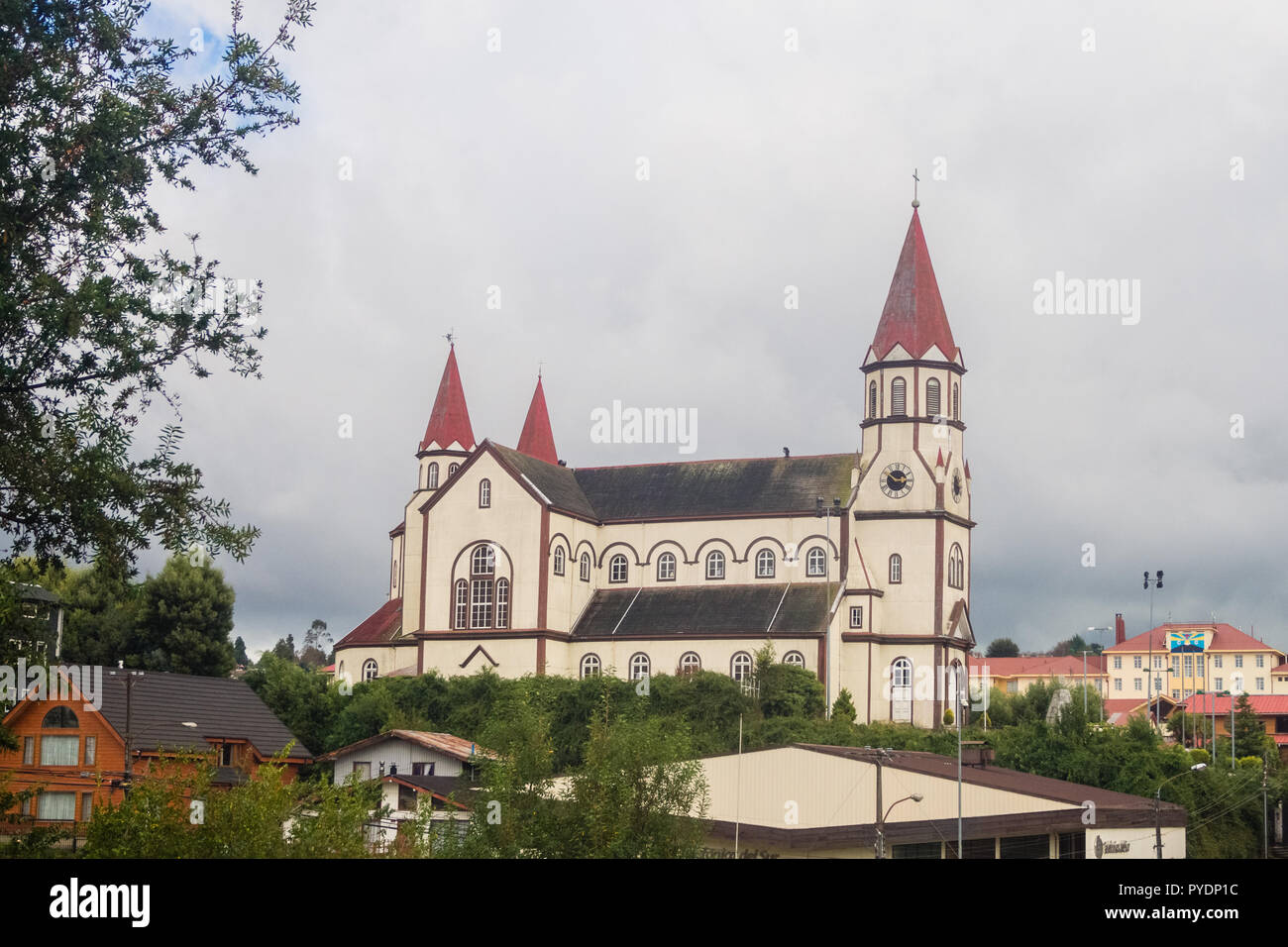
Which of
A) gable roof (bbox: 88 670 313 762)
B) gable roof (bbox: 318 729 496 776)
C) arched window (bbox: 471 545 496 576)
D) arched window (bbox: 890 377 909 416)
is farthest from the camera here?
arched window (bbox: 471 545 496 576)

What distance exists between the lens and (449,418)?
278 ft

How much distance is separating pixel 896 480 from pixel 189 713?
1312 inches

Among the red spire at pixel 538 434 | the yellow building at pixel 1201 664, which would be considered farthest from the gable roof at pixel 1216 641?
the red spire at pixel 538 434

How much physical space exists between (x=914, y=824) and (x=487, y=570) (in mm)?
33387

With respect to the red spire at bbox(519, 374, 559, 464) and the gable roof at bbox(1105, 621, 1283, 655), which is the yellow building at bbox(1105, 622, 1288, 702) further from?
the red spire at bbox(519, 374, 559, 464)

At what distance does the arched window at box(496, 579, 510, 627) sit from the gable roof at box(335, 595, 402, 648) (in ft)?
25.9

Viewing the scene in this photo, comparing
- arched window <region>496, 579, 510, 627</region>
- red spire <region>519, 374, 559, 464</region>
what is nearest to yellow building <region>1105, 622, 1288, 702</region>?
red spire <region>519, 374, 559, 464</region>

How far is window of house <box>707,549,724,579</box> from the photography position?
236 feet

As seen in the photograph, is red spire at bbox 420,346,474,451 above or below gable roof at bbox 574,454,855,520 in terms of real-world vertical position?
above

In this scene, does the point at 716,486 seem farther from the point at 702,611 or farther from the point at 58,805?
the point at 58,805


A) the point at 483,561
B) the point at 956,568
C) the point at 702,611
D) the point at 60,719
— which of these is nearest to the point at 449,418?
the point at 483,561

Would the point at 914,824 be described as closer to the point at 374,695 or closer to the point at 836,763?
the point at 836,763
